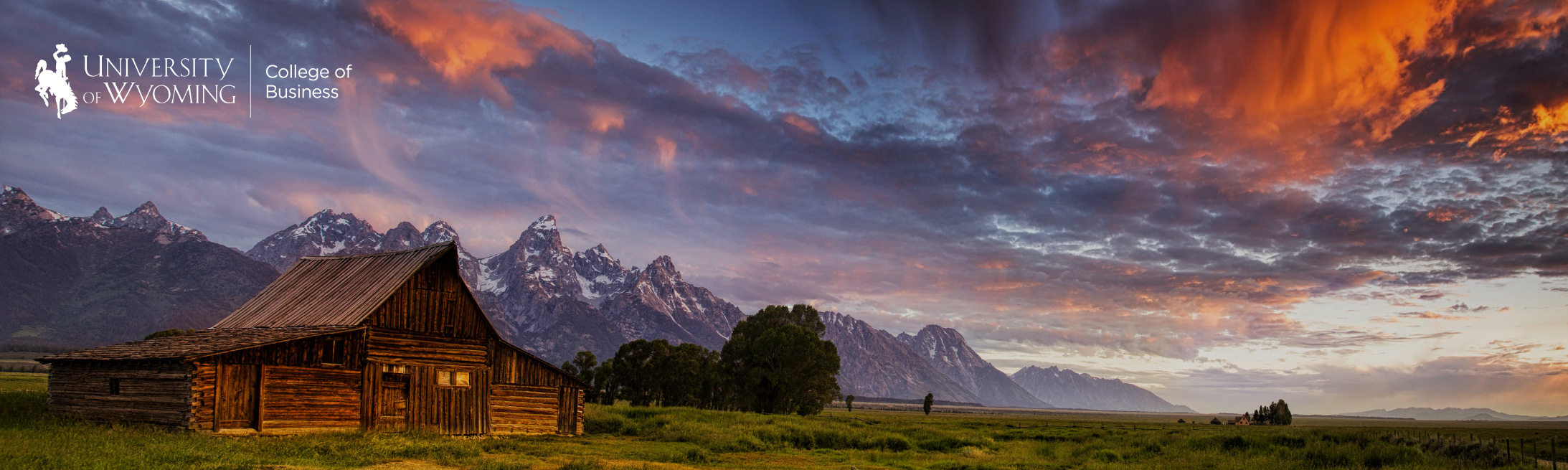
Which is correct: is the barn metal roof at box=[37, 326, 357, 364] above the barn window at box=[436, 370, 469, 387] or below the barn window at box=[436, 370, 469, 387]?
Result: above

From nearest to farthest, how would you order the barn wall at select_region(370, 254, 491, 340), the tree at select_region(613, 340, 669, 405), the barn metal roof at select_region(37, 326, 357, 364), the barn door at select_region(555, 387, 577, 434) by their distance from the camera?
the barn metal roof at select_region(37, 326, 357, 364)
the barn wall at select_region(370, 254, 491, 340)
the barn door at select_region(555, 387, 577, 434)
the tree at select_region(613, 340, 669, 405)

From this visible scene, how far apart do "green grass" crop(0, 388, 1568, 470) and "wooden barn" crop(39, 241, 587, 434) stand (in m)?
1.66

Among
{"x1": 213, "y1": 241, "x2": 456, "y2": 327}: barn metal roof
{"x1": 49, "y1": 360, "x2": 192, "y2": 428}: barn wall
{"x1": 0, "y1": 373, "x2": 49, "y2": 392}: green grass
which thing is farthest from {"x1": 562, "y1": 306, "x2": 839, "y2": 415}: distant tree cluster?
{"x1": 49, "y1": 360, "x2": 192, "y2": 428}: barn wall

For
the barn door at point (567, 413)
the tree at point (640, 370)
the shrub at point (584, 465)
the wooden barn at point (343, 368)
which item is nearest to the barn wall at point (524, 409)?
the wooden barn at point (343, 368)

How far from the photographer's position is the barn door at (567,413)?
40.7 m

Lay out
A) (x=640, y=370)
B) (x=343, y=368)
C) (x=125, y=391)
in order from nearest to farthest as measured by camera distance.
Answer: (x=125, y=391)
(x=343, y=368)
(x=640, y=370)

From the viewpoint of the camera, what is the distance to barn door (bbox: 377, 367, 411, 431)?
112 ft

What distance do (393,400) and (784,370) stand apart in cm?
4334

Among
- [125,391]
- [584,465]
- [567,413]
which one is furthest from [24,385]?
[584,465]

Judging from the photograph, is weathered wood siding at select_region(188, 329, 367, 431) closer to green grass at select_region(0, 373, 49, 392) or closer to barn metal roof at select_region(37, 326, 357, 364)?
barn metal roof at select_region(37, 326, 357, 364)

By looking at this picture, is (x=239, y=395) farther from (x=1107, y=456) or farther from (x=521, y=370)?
(x=1107, y=456)

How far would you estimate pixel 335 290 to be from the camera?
3856 cm

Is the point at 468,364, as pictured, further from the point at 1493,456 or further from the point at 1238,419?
the point at 1238,419

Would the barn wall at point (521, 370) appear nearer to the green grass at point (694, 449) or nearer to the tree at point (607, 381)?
the green grass at point (694, 449)
